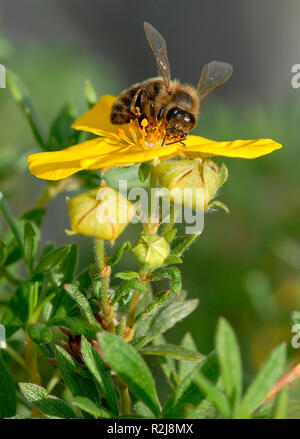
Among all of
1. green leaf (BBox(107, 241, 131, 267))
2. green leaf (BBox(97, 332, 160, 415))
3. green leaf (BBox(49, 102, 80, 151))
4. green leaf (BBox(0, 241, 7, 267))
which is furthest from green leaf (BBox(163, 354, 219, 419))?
green leaf (BBox(49, 102, 80, 151))

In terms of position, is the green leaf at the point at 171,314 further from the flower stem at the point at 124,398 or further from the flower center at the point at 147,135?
the flower center at the point at 147,135

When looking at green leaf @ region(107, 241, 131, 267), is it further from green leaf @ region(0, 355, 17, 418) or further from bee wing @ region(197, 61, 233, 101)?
bee wing @ region(197, 61, 233, 101)

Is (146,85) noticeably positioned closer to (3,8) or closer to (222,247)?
(222,247)

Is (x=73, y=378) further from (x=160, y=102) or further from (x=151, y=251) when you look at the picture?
(x=160, y=102)

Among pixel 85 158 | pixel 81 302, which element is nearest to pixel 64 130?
pixel 85 158

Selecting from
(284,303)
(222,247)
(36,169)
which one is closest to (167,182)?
(36,169)
